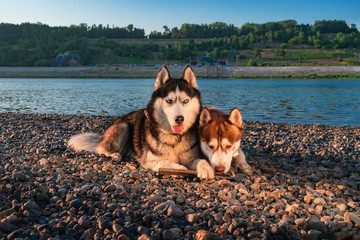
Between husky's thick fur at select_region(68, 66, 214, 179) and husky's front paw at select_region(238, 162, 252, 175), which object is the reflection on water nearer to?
husky's front paw at select_region(238, 162, 252, 175)

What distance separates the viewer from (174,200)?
4527 mm

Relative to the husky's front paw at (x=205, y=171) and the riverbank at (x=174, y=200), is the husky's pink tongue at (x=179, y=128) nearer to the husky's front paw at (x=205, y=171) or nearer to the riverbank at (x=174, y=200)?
the husky's front paw at (x=205, y=171)

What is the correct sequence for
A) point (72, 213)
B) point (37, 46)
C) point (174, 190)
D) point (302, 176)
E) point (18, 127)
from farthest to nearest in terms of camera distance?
point (37, 46)
point (18, 127)
point (302, 176)
point (174, 190)
point (72, 213)

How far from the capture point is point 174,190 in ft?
16.3

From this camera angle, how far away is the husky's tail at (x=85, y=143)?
7719mm

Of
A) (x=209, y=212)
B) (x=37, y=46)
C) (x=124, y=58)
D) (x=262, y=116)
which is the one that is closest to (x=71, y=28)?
(x=37, y=46)

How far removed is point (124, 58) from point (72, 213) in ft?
481

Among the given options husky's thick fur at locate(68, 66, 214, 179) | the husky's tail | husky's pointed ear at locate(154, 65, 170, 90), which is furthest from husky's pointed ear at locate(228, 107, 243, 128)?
the husky's tail

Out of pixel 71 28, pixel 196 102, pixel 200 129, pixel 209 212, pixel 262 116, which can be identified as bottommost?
pixel 262 116

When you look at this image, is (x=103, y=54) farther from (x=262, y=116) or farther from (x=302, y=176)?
(x=302, y=176)

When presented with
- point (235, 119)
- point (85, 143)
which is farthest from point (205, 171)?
point (85, 143)

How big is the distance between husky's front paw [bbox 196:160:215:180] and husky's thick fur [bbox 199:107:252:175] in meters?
0.11

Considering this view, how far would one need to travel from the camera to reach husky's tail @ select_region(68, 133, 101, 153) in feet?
25.3

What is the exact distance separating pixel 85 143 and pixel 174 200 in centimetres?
400
